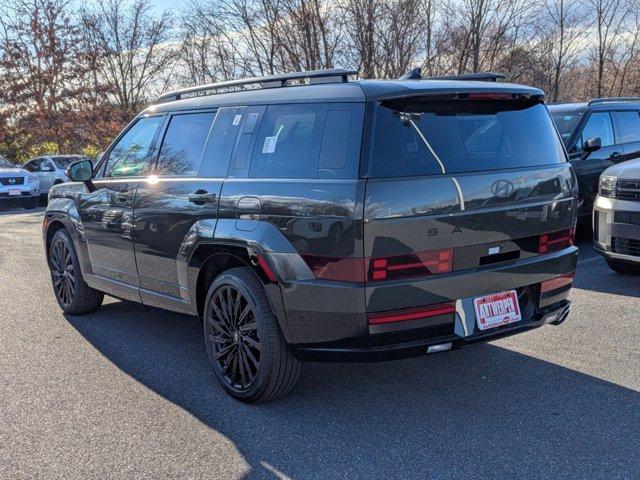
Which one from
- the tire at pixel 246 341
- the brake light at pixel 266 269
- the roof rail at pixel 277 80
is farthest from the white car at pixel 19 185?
the brake light at pixel 266 269

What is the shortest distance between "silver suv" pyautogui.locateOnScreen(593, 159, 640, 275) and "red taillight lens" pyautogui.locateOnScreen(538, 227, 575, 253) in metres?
2.47

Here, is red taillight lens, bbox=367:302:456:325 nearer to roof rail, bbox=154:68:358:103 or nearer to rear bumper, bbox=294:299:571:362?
rear bumper, bbox=294:299:571:362

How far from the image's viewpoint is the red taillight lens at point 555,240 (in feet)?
12.6

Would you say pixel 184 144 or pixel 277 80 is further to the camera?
pixel 184 144

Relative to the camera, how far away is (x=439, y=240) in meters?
3.34

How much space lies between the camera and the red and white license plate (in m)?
3.54

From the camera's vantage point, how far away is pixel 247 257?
3824 millimetres

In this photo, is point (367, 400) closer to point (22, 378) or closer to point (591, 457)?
point (591, 457)

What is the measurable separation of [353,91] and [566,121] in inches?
251

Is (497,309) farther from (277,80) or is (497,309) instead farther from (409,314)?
(277,80)

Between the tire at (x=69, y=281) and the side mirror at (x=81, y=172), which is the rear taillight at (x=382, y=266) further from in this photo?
the tire at (x=69, y=281)

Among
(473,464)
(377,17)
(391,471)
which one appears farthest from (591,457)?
(377,17)

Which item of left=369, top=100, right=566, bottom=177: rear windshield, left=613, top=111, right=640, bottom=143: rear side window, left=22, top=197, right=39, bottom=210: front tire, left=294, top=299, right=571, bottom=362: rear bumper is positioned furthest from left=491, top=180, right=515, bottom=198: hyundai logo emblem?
left=22, top=197, right=39, bottom=210: front tire

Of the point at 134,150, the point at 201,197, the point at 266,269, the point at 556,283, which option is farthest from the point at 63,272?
the point at 556,283
